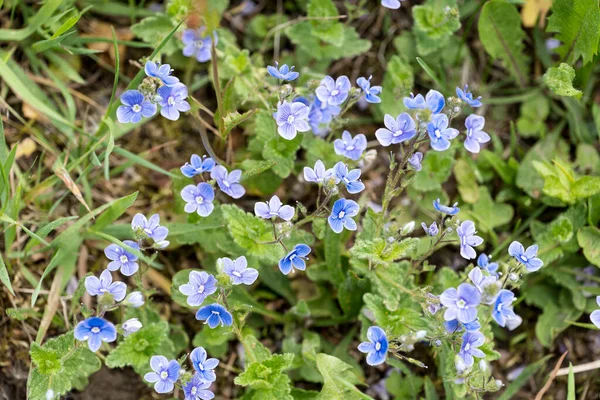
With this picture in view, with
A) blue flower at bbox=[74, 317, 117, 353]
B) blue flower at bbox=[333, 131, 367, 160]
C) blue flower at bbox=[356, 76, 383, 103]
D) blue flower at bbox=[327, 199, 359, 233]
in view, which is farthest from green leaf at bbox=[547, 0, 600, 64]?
blue flower at bbox=[74, 317, 117, 353]

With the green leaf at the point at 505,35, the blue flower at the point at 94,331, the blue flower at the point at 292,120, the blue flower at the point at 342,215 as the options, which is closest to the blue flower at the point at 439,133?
the blue flower at the point at 342,215

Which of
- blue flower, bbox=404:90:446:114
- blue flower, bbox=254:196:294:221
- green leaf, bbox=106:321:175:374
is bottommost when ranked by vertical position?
green leaf, bbox=106:321:175:374

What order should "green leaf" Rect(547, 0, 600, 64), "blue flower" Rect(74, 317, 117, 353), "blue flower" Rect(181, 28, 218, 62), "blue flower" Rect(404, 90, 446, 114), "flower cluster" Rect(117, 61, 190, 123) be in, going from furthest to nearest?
"blue flower" Rect(181, 28, 218, 62) < "green leaf" Rect(547, 0, 600, 64) < "flower cluster" Rect(117, 61, 190, 123) < "blue flower" Rect(404, 90, 446, 114) < "blue flower" Rect(74, 317, 117, 353)

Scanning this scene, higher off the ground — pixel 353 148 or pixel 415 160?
pixel 415 160

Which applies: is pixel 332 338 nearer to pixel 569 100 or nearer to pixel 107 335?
pixel 107 335

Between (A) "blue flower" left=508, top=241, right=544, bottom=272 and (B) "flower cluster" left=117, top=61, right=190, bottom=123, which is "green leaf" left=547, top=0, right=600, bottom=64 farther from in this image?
(B) "flower cluster" left=117, top=61, right=190, bottom=123

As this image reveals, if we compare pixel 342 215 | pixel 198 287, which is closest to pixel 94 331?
pixel 198 287

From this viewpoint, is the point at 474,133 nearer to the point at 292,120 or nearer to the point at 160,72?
the point at 292,120

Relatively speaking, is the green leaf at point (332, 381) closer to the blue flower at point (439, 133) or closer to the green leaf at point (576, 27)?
the blue flower at point (439, 133)
